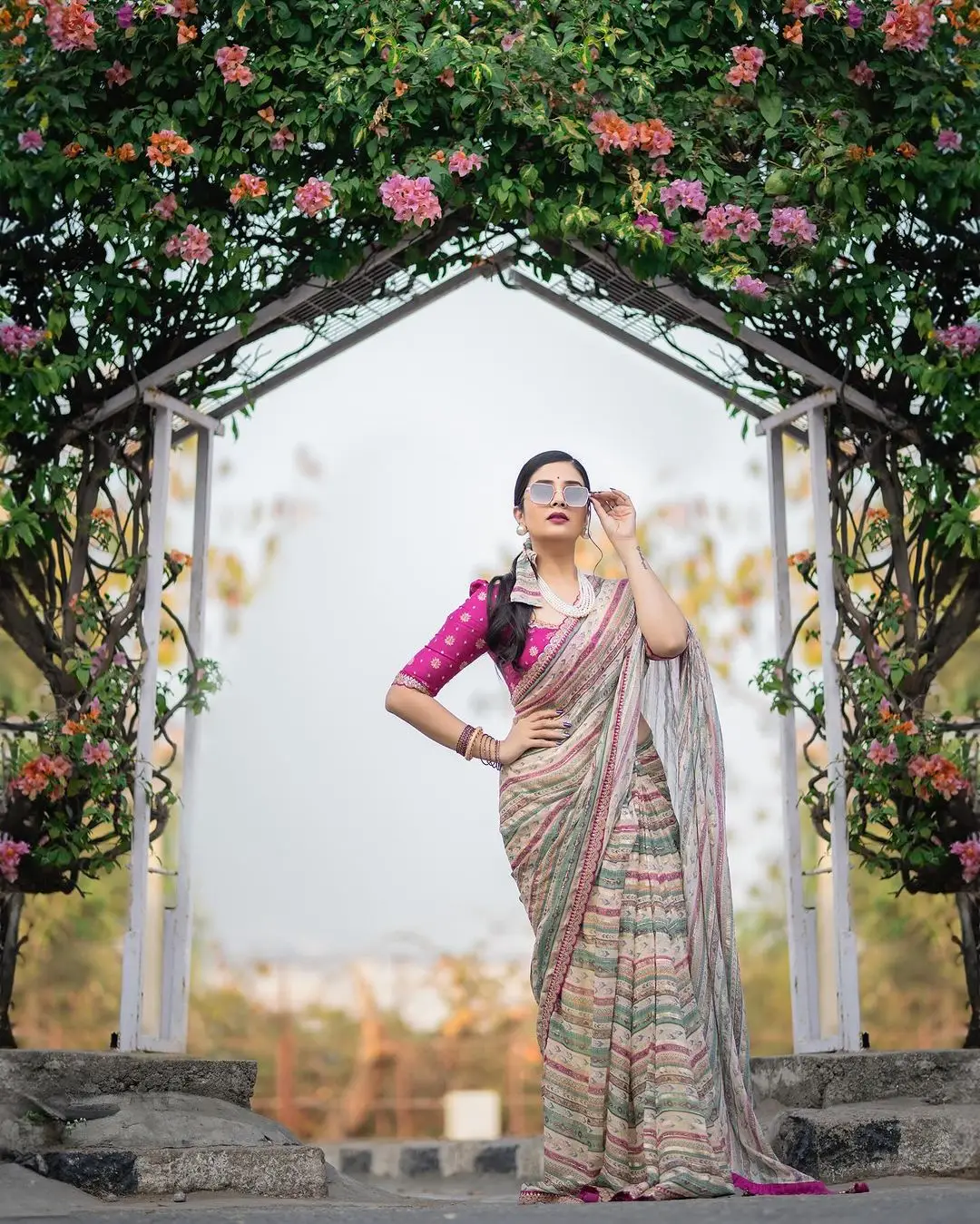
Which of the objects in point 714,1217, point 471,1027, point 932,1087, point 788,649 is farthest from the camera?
point 471,1027

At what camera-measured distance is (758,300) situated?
14.8 feet

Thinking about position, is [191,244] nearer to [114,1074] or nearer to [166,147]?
[166,147]

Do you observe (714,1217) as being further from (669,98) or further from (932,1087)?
(669,98)

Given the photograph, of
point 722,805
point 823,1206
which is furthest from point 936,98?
point 823,1206

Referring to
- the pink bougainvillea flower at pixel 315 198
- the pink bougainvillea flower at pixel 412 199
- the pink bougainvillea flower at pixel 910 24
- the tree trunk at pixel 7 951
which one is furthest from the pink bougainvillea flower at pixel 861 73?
the tree trunk at pixel 7 951

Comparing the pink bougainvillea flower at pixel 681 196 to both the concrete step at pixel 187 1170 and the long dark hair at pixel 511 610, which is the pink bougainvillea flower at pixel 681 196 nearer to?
the long dark hair at pixel 511 610

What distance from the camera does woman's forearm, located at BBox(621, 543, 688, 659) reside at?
344 centimetres

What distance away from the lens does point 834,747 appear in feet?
15.4

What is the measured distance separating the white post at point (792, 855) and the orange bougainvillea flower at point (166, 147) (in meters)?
2.15

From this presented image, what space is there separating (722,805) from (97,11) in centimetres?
301

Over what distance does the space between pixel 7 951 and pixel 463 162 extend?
2651 mm

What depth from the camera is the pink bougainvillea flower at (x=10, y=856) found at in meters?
4.46

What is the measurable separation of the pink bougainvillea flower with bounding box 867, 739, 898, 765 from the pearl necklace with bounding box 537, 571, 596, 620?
4.69 ft

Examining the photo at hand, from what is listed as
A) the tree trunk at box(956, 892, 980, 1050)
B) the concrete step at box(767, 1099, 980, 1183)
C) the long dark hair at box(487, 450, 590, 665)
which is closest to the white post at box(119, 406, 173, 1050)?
the long dark hair at box(487, 450, 590, 665)
